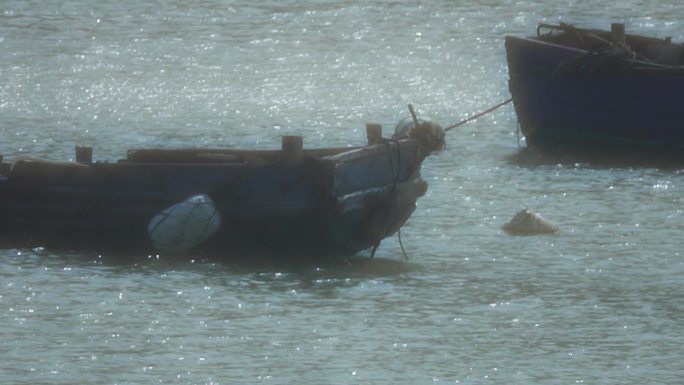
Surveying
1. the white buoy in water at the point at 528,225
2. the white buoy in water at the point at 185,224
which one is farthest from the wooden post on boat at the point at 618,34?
the white buoy in water at the point at 185,224

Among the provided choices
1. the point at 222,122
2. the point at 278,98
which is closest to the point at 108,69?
the point at 278,98

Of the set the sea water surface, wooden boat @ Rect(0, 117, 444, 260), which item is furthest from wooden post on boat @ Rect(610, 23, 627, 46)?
wooden boat @ Rect(0, 117, 444, 260)

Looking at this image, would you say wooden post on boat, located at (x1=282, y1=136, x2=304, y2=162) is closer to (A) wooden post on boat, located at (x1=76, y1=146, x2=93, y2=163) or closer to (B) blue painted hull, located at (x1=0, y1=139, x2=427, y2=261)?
(B) blue painted hull, located at (x1=0, y1=139, x2=427, y2=261)

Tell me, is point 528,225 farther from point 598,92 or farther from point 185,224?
point 598,92

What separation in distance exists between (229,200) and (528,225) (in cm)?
318

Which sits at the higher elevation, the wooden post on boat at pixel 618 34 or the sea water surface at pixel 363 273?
the wooden post on boat at pixel 618 34

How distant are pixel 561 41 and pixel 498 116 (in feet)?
11.0

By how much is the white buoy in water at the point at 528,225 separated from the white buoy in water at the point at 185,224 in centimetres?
313

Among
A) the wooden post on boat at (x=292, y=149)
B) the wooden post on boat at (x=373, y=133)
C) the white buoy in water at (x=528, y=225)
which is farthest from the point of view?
the white buoy in water at (x=528, y=225)

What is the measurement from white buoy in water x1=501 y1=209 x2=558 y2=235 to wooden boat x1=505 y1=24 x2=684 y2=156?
13.8 ft

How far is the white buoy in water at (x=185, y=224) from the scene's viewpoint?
54.3 ft

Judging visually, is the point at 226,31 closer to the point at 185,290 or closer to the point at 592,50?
the point at 592,50

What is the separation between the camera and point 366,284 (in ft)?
52.6

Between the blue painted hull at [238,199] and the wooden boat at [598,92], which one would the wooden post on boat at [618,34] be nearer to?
the wooden boat at [598,92]
